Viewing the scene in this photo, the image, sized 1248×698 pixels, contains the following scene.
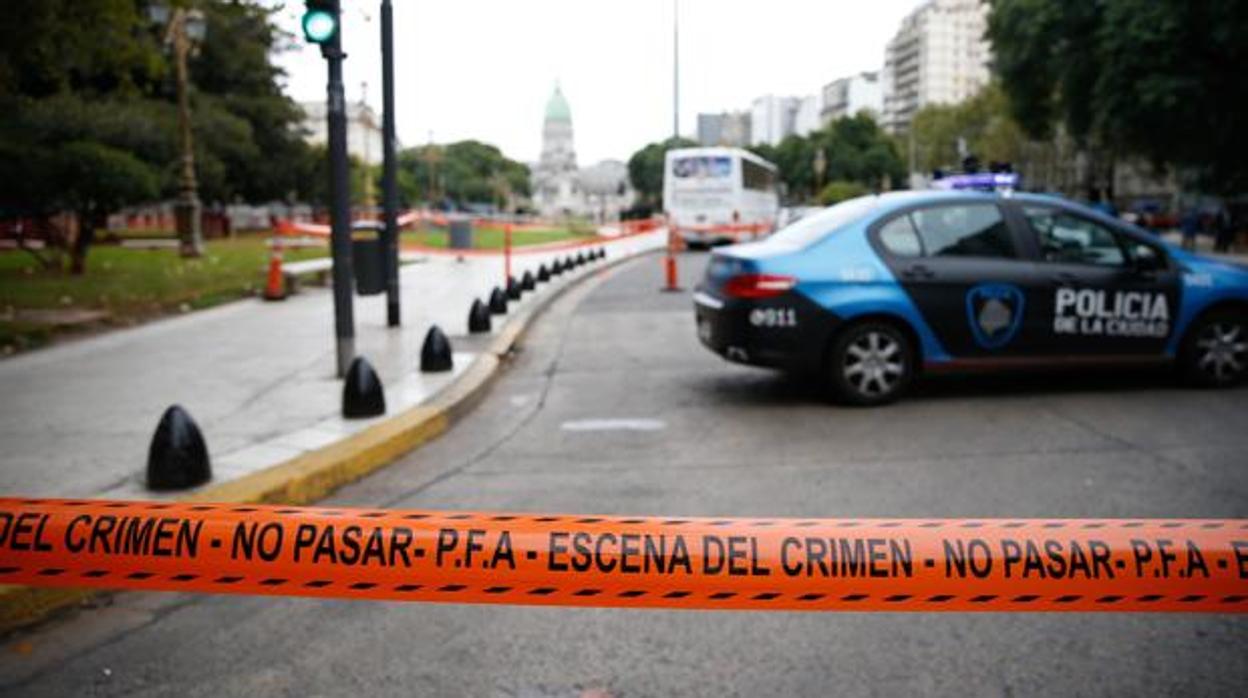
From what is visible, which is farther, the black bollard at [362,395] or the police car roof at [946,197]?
the police car roof at [946,197]

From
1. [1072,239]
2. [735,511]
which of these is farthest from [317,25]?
[1072,239]

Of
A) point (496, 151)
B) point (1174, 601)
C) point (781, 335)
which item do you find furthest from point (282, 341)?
point (496, 151)

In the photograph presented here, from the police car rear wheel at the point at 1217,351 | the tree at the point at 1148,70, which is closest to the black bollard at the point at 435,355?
the police car rear wheel at the point at 1217,351

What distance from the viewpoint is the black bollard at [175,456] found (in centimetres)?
493

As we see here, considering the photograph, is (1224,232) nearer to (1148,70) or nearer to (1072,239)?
(1148,70)

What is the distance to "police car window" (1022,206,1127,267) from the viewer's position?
768 cm

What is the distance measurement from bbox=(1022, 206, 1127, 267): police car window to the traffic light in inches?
206

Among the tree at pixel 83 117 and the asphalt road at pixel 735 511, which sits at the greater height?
the tree at pixel 83 117

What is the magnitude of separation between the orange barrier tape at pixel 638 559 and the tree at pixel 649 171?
394 feet

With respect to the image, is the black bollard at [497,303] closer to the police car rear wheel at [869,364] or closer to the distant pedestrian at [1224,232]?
the police car rear wheel at [869,364]

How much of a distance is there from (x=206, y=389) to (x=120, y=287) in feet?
30.5

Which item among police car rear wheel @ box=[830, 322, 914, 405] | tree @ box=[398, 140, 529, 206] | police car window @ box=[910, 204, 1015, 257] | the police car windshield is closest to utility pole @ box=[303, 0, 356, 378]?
the police car windshield

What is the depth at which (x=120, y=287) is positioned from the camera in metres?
16.0

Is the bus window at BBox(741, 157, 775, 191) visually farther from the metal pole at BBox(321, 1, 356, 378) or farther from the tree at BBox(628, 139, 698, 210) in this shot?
the tree at BBox(628, 139, 698, 210)
